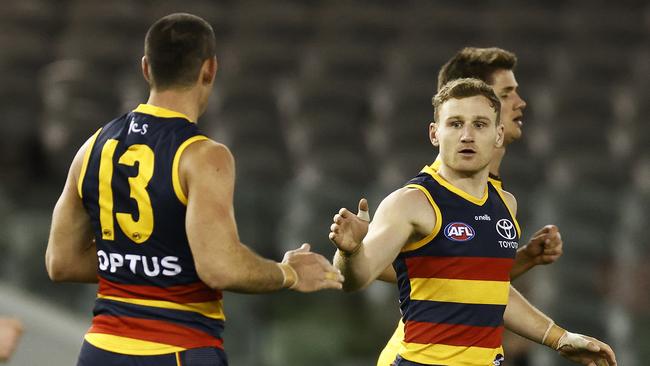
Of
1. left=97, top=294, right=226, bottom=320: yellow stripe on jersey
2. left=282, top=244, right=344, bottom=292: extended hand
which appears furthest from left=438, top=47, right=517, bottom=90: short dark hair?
left=97, top=294, right=226, bottom=320: yellow stripe on jersey

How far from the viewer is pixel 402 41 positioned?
10625 mm

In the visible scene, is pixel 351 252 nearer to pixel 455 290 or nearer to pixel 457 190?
pixel 455 290

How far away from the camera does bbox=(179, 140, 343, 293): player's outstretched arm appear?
3.19m

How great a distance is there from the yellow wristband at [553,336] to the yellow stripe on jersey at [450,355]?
52 centimetres

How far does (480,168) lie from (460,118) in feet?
0.60

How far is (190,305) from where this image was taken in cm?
338

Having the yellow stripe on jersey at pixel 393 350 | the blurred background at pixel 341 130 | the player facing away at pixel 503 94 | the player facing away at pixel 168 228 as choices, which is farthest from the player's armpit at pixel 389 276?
the blurred background at pixel 341 130

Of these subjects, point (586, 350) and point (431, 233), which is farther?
point (586, 350)

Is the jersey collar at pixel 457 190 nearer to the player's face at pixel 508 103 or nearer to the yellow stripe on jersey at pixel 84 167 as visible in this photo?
the player's face at pixel 508 103

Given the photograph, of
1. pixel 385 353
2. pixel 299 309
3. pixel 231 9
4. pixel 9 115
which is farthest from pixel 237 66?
pixel 385 353

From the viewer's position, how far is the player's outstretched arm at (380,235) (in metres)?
3.36

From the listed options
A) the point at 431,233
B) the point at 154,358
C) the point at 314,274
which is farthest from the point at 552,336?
the point at 154,358

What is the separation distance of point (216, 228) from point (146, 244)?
10.3 inches

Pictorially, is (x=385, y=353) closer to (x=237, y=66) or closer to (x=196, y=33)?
(x=196, y=33)
